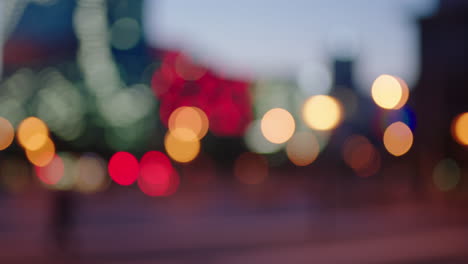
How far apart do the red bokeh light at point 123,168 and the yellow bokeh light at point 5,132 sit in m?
4.61

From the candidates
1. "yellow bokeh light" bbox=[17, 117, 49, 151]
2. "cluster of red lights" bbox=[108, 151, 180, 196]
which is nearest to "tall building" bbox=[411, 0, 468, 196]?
"cluster of red lights" bbox=[108, 151, 180, 196]

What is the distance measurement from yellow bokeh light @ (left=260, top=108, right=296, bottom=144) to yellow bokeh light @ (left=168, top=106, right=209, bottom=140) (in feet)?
13.8

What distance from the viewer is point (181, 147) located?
35.7 meters

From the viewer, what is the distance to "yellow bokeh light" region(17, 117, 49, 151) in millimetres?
25922

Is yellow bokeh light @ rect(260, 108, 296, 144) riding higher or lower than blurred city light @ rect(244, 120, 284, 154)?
lower

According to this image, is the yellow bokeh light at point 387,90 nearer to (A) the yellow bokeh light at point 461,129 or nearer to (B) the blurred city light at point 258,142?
(A) the yellow bokeh light at point 461,129

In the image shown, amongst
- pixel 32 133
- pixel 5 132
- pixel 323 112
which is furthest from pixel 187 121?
pixel 323 112

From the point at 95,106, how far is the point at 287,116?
44.8 ft

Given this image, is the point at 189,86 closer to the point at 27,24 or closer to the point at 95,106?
the point at 95,106

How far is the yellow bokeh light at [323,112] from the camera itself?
13.5 m

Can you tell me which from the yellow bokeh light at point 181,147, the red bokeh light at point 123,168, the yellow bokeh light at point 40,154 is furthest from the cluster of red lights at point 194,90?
the yellow bokeh light at point 40,154

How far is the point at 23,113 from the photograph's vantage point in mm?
25422

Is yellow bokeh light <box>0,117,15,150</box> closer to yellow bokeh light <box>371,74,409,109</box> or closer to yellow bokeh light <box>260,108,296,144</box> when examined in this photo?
yellow bokeh light <box>260,108,296,144</box>

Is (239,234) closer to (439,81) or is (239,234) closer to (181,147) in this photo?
(439,81)
